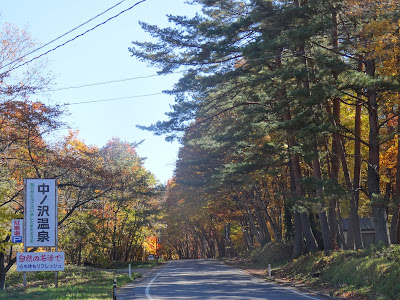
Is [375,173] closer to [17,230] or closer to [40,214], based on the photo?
[40,214]

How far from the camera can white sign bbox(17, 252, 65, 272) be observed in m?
18.0

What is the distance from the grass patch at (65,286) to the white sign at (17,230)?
213cm

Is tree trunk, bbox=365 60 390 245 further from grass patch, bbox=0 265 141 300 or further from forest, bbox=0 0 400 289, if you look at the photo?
grass patch, bbox=0 265 141 300

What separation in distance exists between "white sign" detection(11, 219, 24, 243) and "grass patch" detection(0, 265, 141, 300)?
A: 2.13 metres

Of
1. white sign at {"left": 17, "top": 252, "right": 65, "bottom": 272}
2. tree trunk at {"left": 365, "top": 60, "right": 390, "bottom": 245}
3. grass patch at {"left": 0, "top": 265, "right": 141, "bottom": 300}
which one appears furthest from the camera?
tree trunk at {"left": 365, "top": 60, "right": 390, "bottom": 245}

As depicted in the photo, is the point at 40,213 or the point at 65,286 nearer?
the point at 40,213

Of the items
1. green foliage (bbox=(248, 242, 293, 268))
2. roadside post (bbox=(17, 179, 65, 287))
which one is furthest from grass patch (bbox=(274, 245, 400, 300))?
roadside post (bbox=(17, 179, 65, 287))

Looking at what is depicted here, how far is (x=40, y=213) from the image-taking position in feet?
61.5

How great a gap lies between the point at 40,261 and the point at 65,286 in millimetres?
2786

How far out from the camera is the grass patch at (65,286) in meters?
16.2

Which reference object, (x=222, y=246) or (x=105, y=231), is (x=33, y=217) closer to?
(x=105, y=231)

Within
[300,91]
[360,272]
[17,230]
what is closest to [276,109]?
[300,91]

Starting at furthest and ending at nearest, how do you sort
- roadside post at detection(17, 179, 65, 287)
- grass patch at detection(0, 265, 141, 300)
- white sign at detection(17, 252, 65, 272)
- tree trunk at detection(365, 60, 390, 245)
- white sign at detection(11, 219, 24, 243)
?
1. white sign at detection(11, 219, 24, 243)
2. tree trunk at detection(365, 60, 390, 245)
3. roadside post at detection(17, 179, 65, 287)
4. white sign at detection(17, 252, 65, 272)
5. grass patch at detection(0, 265, 141, 300)

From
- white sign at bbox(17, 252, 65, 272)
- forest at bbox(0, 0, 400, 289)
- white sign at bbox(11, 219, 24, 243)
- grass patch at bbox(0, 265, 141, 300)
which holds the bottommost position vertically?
grass patch at bbox(0, 265, 141, 300)
